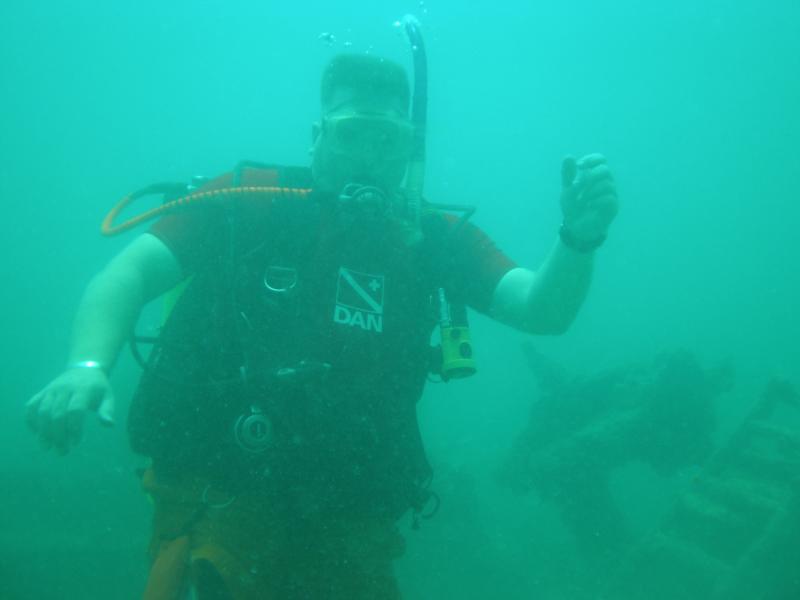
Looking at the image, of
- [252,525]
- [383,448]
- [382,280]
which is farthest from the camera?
[382,280]

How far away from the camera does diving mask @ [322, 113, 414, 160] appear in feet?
9.51

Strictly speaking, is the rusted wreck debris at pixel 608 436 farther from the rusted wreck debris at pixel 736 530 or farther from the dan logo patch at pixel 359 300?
the dan logo patch at pixel 359 300

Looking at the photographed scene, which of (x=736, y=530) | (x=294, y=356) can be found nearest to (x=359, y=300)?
(x=294, y=356)

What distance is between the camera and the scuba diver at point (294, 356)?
2271 millimetres

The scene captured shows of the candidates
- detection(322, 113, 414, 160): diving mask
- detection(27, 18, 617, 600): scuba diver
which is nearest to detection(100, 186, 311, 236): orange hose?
detection(27, 18, 617, 600): scuba diver

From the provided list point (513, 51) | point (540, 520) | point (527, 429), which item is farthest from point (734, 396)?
point (513, 51)

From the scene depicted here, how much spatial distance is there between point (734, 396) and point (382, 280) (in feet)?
198

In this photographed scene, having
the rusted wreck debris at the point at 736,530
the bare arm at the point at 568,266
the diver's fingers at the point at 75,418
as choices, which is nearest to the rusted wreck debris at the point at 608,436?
the rusted wreck debris at the point at 736,530

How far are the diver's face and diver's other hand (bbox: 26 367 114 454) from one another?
150 cm

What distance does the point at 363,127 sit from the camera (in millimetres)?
2908

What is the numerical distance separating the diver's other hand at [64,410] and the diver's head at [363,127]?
1.50 meters

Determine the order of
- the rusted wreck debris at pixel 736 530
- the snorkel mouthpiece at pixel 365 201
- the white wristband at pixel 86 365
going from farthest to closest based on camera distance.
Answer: the rusted wreck debris at pixel 736 530 → the snorkel mouthpiece at pixel 365 201 → the white wristband at pixel 86 365

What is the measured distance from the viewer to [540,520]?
15.1 m

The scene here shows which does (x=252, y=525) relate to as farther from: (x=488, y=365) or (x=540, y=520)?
(x=488, y=365)
